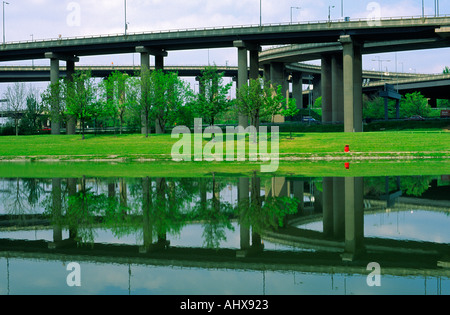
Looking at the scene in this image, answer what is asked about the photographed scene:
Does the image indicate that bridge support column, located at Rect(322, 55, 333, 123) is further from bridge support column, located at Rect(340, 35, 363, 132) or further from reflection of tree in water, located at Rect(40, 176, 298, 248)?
reflection of tree in water, located at Rect(40, 176, 298, 248)

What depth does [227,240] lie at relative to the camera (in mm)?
15195

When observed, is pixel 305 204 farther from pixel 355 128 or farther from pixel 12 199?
pixel 355 128

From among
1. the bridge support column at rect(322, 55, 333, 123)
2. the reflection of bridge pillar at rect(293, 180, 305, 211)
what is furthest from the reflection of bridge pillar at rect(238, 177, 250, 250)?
the bridge support column at rect(322, 55, 333, 123)

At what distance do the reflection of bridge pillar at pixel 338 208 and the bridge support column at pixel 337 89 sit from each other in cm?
7380

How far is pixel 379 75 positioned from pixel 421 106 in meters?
40.6

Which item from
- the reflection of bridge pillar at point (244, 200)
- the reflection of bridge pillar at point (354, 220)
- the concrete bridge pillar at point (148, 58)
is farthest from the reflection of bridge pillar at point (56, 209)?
the concrete bridge pillar at point (148, 58)

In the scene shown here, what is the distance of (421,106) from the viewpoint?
14100 cm

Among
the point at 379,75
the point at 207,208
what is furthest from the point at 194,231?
the point at 379,75

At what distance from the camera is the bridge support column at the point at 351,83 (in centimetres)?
7419

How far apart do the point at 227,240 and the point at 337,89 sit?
90.0m

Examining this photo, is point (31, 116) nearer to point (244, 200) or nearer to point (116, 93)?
point (116, 93)

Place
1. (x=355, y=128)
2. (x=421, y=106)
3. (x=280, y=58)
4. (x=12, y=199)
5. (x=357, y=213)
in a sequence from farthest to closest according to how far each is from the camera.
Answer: (x=421, y=106), (x=280, y=58), (x=355, y=128), (x=12, y=199), (x=357, y=213)

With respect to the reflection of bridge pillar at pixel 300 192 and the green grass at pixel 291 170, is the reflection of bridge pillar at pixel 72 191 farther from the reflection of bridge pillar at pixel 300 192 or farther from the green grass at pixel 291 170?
the reflection of bridge pillar at pixel 300 192

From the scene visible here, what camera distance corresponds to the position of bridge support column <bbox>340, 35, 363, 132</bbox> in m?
74.2
